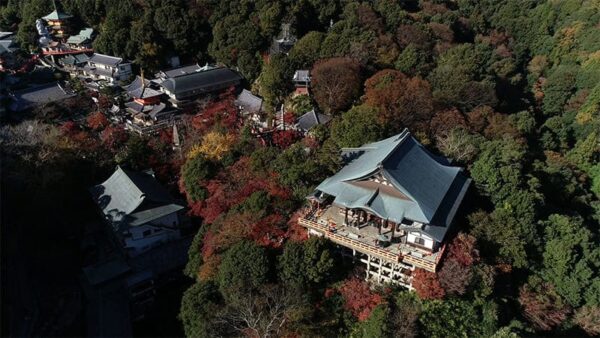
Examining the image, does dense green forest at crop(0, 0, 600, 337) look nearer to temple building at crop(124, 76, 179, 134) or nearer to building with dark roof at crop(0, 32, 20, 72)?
building with dark roof at crop(0, 32, 20, 72)

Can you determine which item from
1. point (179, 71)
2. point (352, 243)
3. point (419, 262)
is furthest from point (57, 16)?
point (419, 262)

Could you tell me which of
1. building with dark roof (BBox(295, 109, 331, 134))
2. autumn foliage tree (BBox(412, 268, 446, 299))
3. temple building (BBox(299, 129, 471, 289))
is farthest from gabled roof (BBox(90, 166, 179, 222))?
autumn foliage tree (BBox(412, 268, 446, 299))

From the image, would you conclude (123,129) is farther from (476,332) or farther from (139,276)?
(476,332)

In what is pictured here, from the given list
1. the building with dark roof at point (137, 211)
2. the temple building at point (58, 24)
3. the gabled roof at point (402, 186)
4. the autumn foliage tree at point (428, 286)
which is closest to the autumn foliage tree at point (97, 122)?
the building with dark roof at point (137, 211)

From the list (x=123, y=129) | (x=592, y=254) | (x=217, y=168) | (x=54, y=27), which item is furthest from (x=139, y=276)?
(x=54, y=27)

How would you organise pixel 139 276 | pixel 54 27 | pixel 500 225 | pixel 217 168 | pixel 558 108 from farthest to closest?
pixel 54 27
pixel 558 108
pixel 217 168
pixel 139 276
pixel 500 225

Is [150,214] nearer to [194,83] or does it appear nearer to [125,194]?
[125,194]
